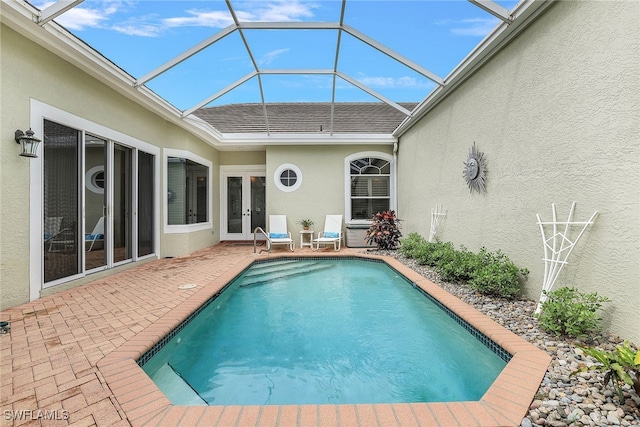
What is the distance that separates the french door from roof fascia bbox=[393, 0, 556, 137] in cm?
641

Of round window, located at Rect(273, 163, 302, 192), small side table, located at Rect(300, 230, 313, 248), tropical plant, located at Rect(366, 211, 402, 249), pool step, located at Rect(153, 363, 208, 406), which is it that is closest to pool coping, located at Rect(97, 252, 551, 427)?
pool step, located at Rect(153, 363, 208, 406)

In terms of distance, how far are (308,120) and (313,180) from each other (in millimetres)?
1976

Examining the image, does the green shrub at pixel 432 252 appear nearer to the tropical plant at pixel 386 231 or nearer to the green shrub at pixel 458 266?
the green shrub at pixel 458 266

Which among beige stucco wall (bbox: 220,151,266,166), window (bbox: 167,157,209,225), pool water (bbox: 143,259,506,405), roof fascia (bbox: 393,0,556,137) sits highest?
roof fascia (bbox: 393,0,556,137)

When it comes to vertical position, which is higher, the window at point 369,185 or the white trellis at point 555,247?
the window at point 369,185

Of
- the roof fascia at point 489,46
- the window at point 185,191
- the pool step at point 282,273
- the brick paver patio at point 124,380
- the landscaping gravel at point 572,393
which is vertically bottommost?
the pool step at point 282,273

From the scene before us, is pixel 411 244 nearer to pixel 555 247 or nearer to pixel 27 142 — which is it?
pixel 555 247

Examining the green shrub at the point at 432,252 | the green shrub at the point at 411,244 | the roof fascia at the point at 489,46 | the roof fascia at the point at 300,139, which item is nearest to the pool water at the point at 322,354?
the green shrub at the point at 432,252

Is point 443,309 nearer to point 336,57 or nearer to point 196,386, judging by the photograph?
point 196,386

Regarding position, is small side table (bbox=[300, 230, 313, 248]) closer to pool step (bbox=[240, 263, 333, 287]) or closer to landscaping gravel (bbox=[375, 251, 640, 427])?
pool step (bbox=[240, 263, 333, 287])

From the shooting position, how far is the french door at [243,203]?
36.5ft

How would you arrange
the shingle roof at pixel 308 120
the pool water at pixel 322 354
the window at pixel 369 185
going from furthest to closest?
1. the window at pixel 369 185
2. the shingle roof at pixel 308 120
3. the pool water at pixel 322 354

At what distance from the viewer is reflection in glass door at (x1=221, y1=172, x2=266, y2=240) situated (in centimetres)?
1113

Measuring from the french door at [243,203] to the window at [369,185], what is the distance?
3370 mm
